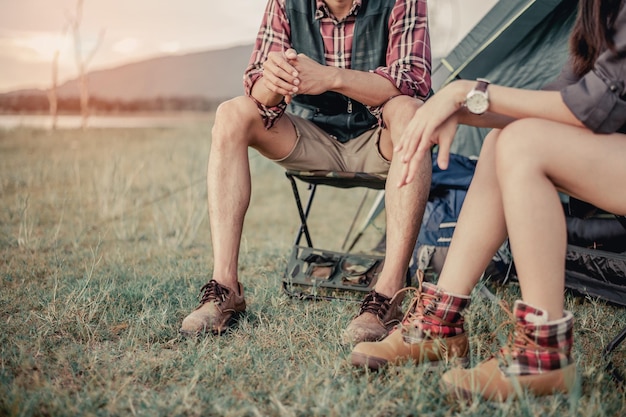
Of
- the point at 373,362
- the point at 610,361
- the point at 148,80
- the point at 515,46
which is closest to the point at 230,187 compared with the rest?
the point at 373,362

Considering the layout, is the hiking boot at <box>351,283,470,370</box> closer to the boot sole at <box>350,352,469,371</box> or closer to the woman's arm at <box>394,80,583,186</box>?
the boot sole at <box>350,352,469,371</box>

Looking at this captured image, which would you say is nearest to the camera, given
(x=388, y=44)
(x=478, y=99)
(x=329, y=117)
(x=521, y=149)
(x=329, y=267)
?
(x=521, y=149)

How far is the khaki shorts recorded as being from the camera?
239 cm

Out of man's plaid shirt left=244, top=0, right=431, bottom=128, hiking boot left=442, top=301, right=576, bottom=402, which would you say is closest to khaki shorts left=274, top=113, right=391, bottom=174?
man's plaid shirt left=244, top=0, right=431, bottom=128

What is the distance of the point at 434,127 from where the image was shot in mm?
1558

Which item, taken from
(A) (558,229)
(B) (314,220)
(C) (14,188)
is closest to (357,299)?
(A) (558,229)

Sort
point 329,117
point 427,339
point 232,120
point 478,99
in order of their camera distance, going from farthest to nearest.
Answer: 1. point 329,117
2. point 232,120
3. point 427,339
4. point 478,99

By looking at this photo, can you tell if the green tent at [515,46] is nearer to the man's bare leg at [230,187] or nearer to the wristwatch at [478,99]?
the man's bare leg at [230,187]

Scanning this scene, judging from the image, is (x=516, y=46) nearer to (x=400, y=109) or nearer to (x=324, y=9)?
(x=324, y=9)

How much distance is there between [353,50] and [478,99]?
0.94 meters

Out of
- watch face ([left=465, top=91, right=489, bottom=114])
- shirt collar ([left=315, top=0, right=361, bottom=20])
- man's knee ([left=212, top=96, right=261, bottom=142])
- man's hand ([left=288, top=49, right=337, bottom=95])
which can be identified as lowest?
man's knee ([left=212, top=96, right=261, bottom=142])

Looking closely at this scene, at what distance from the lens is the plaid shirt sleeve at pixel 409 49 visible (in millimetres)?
2180

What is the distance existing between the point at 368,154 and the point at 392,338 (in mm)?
913

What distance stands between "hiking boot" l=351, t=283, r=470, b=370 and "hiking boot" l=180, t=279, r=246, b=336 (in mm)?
557
